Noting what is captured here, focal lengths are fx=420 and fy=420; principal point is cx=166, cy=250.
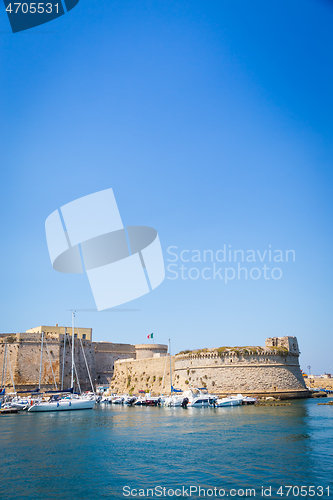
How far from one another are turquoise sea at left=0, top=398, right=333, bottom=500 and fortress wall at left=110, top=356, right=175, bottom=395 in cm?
1740

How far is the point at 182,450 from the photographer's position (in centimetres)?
1402

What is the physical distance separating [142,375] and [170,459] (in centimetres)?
2836

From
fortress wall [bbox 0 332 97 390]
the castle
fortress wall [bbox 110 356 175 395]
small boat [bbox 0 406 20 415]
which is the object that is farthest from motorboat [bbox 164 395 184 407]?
fortress wall [bbox 0 332 97 390]

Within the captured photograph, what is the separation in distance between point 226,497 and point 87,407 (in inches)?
918

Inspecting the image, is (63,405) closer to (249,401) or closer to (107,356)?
(249,401)

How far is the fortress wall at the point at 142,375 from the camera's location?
38.2m

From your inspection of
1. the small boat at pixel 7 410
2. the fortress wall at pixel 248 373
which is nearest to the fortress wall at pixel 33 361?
the small boat at pixel 7 410

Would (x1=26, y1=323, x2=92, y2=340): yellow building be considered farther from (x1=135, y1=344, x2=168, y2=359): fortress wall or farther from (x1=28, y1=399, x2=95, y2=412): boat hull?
(x1=28, y1=399, x2=95, y2=412): boat hull

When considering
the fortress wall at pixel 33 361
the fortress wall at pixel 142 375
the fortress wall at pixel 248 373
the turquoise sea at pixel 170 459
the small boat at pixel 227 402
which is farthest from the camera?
the fortress wall at pixel 33 361

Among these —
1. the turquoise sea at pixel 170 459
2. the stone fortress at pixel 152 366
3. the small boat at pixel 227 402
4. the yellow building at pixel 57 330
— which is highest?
the yellow building at pixel 57 330

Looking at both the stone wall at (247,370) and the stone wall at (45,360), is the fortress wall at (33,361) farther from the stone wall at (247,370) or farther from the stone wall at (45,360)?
the stone wall at (247,370)

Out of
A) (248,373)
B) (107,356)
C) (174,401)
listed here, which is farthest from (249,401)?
(107,356)

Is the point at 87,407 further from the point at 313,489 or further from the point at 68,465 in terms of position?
the point at 313,489

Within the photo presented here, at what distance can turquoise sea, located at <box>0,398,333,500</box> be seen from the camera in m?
9.89
